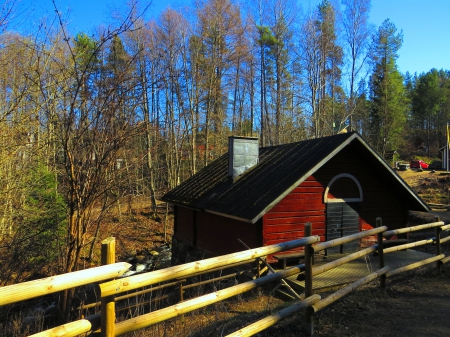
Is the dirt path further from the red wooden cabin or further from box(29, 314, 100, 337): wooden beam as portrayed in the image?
the red wooden cabin

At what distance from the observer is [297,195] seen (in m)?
10.3

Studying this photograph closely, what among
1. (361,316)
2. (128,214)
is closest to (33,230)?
(361,316)

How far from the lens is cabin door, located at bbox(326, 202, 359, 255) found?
10758 millimetres

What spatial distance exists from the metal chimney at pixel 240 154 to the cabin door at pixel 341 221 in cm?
336

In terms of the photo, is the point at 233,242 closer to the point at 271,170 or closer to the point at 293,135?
the point at 271,170

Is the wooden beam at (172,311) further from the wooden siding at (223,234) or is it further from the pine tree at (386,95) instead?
the pine tree at (386,95)

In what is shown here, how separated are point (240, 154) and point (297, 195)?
291 cm

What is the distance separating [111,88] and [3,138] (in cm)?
442

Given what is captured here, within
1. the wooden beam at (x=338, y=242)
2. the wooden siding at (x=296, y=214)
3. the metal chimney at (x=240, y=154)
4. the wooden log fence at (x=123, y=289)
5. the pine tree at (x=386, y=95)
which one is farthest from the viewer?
the pine tree at (x=386, y=95)

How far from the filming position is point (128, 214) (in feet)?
75.2

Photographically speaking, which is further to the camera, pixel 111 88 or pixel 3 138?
pixel 3 138

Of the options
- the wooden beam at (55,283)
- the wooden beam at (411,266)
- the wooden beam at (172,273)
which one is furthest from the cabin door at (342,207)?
the wooden beam at (55,283)

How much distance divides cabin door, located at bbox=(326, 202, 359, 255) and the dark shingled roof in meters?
1.76

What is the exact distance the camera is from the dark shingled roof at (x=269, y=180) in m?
9.31
